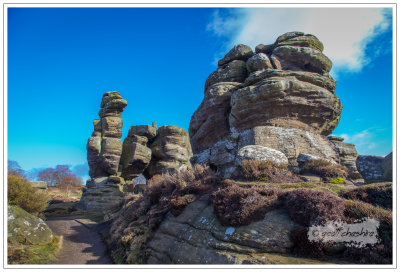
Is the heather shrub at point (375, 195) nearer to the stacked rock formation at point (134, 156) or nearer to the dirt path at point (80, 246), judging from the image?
the dirt path at point (80, 246)

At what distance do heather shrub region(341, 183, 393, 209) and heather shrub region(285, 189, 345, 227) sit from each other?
1.27m

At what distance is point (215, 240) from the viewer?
684cm

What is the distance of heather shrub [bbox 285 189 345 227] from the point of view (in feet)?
19.3

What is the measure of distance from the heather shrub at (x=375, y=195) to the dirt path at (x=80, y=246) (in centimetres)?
942

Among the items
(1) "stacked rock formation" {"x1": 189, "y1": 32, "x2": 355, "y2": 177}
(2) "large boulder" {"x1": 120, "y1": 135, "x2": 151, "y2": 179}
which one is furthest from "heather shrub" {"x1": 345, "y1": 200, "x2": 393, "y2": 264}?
(2) "large boulder" {"x1": 120, "y1": 135, "x2": 151, "y2": 179}

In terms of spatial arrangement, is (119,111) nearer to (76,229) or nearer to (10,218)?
(76,229)

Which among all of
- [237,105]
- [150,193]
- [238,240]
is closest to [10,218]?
[150,193]

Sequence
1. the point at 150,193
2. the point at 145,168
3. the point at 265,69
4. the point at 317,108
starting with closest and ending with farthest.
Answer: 1. the point at 150,193
2. the point at 317,108
3. the point at 265,69
4. the point at 145,168

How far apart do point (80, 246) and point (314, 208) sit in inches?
440

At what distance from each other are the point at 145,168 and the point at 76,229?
1539cm

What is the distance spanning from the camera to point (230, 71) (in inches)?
776
